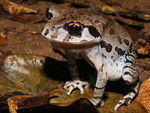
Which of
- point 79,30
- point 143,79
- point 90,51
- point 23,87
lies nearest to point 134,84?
point 143,79

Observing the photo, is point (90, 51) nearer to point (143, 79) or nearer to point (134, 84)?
point (134, 84)

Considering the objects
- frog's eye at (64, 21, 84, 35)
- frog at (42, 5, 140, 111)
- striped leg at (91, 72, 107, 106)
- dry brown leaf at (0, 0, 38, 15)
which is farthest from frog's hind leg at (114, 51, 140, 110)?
dry brown leaf at (0, 0, 38, 15)

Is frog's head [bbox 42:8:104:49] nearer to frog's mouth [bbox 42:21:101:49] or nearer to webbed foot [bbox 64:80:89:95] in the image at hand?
frog's mouth [bbox 42:21:101:49]

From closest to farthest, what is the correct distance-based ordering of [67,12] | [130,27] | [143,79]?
[67,12] → [143,79] → [130,27]

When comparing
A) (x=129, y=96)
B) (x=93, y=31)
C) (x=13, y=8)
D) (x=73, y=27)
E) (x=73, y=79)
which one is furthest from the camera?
(x=13, y=8)

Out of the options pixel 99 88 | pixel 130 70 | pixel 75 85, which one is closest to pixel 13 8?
pixel 75 85

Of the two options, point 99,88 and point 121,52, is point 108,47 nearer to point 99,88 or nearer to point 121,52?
point 121,52
